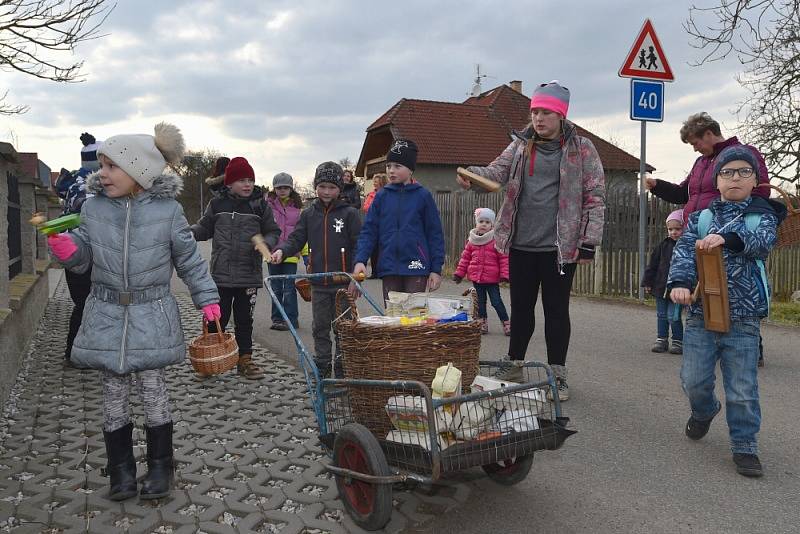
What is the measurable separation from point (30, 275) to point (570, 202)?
20.3 ft

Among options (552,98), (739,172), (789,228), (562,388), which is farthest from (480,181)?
(789,228)

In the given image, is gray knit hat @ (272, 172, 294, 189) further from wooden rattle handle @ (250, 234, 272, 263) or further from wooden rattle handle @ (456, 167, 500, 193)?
wooden rattle handle @ (456, 167, 500, 193)

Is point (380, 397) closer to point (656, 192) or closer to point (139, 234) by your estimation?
point (139, 234)

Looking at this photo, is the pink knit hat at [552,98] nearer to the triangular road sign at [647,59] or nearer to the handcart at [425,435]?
the handcart at [425,435]

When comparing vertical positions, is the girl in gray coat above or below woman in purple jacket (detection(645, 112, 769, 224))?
below

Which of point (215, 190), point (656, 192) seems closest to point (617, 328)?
point (656, 192)

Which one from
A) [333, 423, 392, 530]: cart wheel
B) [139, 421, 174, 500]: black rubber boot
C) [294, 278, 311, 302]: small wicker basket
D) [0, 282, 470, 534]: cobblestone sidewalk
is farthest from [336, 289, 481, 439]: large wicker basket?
[294, 278, 311, 302]: small wicker basket

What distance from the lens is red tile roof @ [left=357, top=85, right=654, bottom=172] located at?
28.2m

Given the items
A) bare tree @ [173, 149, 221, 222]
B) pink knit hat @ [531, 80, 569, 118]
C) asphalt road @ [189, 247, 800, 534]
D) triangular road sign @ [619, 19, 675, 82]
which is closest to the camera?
asphalt road @ [189, 247, 800, 534]

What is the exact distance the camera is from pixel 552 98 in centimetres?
443

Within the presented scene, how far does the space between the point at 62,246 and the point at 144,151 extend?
60 cm

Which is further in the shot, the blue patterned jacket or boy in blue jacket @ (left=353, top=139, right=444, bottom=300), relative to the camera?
boy in blue jacket @ (left=353, top=139, right=444, bottom=300)

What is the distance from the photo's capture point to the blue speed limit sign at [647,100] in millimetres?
8508

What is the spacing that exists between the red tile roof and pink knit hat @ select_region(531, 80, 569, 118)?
2274 cm
